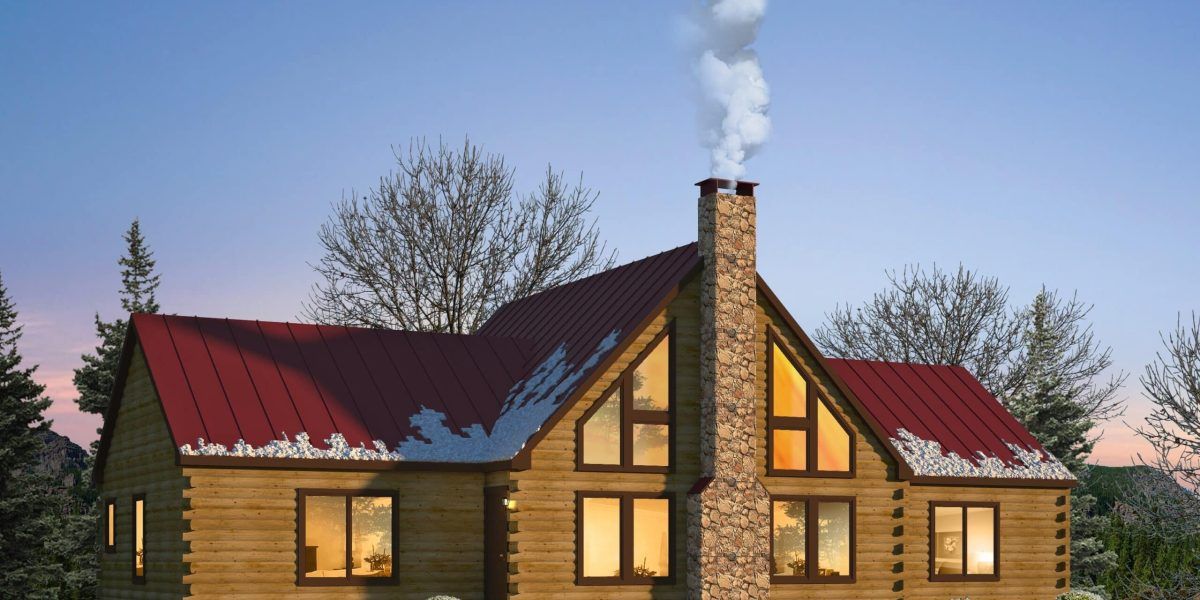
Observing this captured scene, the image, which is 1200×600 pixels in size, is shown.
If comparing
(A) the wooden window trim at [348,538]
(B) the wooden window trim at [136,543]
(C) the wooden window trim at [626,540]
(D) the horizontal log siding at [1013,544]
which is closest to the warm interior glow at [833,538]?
(D) the horizontal log siding at [1013,544]

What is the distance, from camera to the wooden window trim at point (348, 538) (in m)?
22.6

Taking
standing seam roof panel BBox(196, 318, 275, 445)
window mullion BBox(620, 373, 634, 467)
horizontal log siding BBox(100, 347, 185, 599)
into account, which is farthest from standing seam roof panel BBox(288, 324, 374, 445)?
window mullion BBox(620, 373, 634, 467)

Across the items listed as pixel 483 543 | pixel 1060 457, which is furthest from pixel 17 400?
pixel 1060 457

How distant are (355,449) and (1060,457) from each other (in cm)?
2412

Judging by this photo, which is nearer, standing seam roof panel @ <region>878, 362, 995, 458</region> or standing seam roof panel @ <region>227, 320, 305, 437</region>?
standing seam roof panel @ <region>227, 320, 305, 437</region>

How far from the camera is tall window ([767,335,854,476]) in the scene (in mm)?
24844

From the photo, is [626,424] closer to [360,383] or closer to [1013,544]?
[360,383]

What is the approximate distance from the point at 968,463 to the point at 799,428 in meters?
4.83

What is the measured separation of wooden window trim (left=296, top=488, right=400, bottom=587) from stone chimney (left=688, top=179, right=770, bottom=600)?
4873 mm

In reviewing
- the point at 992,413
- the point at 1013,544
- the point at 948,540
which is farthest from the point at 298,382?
the point at 992,413

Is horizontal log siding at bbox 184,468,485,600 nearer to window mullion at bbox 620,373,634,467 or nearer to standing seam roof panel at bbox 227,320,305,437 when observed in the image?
standing seam roof panel at bbox 227,320,305,437

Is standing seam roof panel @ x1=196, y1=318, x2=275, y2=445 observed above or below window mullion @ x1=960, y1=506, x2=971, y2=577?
above

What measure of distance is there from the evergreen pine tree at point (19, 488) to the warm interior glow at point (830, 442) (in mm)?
18144

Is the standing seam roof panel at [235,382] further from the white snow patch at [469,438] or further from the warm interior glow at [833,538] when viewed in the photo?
the warm interior glow at [833,538]
